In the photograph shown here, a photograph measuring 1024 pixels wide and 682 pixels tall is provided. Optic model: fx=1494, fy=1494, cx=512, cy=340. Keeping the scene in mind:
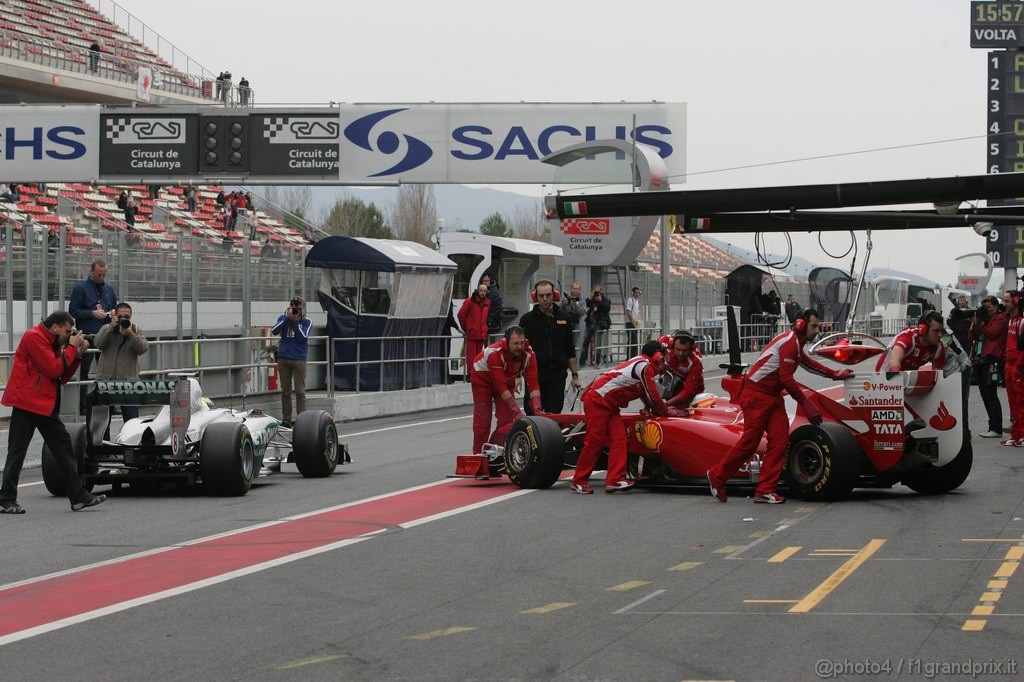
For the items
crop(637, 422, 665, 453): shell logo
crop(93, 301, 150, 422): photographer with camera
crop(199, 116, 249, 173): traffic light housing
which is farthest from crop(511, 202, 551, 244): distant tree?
crop(637, 422, 665, 453): shell logo

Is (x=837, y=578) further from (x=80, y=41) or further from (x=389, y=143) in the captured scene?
(x=80, y=41)

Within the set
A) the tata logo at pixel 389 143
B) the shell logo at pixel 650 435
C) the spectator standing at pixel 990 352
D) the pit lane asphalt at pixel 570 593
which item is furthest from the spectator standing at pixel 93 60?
the shell logo at pixel 650 435

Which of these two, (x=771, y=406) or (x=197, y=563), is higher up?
(x=771, y=406)

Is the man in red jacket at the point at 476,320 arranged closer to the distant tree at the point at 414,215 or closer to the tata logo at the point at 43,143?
the tata logo at the point at 43,143

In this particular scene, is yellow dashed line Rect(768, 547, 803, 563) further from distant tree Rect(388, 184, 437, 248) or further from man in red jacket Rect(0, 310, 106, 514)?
distant tree Rect(388, 184, 437, 248)

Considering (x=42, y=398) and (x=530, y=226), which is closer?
(x=42, y=398)

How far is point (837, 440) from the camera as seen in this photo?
12.2 metres

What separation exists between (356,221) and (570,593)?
67.1 metres

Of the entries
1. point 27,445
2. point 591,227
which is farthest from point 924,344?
point 591,227

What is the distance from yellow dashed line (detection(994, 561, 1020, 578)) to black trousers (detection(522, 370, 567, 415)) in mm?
7032

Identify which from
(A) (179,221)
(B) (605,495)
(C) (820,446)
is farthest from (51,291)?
(A) (179,221)

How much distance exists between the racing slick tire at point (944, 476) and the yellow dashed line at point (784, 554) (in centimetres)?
344

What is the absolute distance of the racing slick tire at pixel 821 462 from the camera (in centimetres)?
1221

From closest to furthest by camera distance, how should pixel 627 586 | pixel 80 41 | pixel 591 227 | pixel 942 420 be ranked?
pixel 627 586
pixel 942 420
pixel 591 227
pixel 80 41
